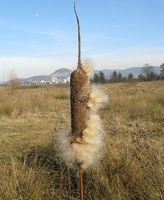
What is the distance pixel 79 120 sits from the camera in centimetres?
307

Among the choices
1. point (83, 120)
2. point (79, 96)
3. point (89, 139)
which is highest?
point (79, 96)

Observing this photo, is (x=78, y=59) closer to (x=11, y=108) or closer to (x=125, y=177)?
(x=125, y=177)

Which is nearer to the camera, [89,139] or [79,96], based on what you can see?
[79,96]

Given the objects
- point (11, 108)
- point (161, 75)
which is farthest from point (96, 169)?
point (161, 75)

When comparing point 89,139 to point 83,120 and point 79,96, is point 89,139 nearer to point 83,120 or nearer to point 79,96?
point 83,120

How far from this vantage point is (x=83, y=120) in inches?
121

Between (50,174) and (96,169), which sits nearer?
(96,169)

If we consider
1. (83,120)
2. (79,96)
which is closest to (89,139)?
(83,120)

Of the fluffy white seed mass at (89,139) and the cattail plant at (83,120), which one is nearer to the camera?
the cattail plant at (83,120)

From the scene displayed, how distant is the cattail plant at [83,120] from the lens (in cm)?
303

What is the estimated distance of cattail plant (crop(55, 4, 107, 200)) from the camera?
9.94 feet

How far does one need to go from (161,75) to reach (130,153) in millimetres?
72349

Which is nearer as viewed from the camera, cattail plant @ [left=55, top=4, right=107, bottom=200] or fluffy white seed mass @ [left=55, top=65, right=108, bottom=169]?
cattail plant @ [left=55, top=4, right=107, bottom=200]

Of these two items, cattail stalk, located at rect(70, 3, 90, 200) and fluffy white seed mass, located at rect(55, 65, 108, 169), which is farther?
fluffy white seed mass, located at rect(55, 65, 108, 169)
